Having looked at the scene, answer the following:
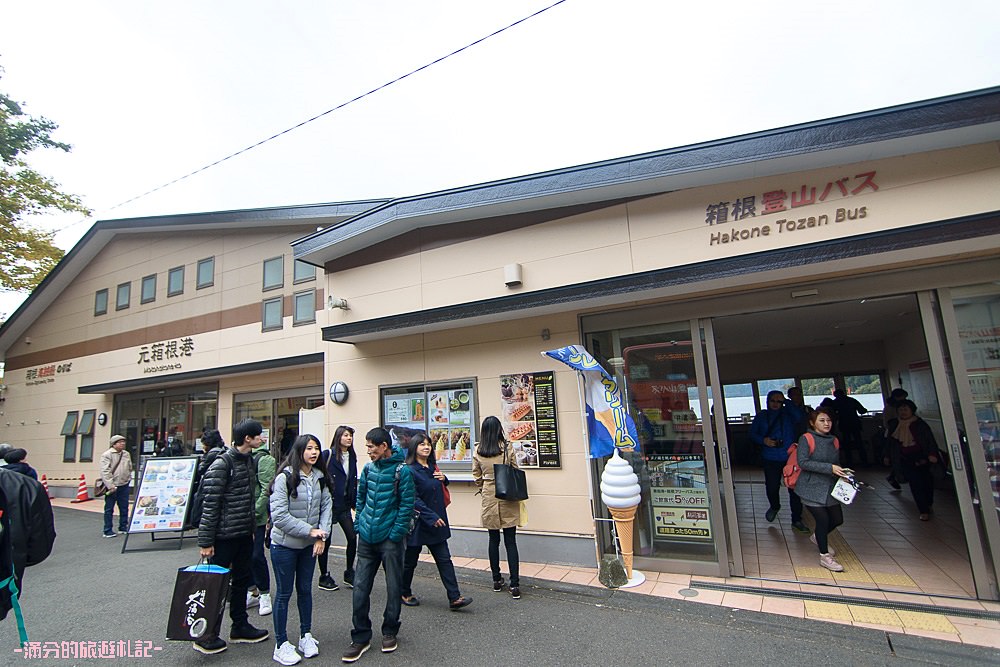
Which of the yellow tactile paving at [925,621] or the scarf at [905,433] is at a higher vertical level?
the scarf at [905,433]

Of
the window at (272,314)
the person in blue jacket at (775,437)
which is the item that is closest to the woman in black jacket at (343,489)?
the person in blue jacket at (775,437)

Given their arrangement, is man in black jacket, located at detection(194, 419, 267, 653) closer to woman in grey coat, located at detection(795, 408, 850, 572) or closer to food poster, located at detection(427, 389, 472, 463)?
food poster, located at detection(427, 389, 472, 463)

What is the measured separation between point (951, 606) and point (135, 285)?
56.1ft

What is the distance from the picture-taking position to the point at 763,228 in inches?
182

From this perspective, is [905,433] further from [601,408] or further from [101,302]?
[101,302]

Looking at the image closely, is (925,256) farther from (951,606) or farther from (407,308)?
(407,308)

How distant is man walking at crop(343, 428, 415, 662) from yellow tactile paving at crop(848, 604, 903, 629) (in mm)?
3661

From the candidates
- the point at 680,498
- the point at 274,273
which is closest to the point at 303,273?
the point at 274,273

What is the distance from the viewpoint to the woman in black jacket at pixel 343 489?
16.5 ft

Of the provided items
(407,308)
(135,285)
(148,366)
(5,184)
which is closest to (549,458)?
(407,308)

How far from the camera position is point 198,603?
357cm

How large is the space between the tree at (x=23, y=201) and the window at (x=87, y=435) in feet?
18.9

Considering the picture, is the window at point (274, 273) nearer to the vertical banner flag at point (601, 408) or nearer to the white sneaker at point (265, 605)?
the white sneaker at point (265, 605)

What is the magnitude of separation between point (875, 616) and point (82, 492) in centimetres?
1667
